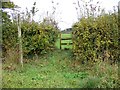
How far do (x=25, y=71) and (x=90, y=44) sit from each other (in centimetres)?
238

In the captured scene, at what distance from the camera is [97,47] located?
8.91 m

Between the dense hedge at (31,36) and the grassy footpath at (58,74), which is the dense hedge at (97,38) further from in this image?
the dense hedge at (31,36)

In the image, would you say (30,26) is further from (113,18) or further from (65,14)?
(113,18)

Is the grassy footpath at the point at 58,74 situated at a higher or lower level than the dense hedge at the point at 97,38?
lower

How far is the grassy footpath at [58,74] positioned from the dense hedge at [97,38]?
0.46 m

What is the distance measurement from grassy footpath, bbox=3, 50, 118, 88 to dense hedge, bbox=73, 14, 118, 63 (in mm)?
464

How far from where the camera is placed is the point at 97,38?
29.3 feet

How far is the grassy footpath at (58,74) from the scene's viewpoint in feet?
21.5

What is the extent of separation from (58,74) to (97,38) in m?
1.98

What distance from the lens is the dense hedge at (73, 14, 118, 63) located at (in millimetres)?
8773

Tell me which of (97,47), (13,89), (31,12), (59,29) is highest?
(31,12)

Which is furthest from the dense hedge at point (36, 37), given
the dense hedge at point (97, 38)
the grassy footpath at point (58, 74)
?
the dense hedge at point (97, 38)

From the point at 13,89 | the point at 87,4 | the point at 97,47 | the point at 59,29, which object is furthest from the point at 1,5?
the point at 13,89

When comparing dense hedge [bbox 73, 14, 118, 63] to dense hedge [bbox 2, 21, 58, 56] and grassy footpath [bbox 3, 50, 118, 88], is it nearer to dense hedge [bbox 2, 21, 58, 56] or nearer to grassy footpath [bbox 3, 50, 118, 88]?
grassy footpath [bbox 3, 50, 118, 88]
